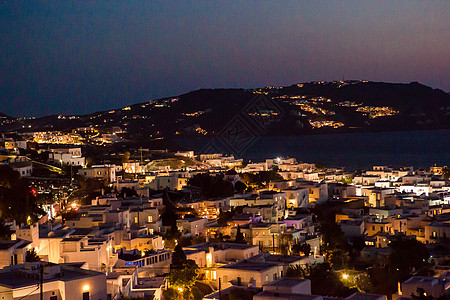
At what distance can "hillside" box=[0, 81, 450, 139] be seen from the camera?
69.8 m

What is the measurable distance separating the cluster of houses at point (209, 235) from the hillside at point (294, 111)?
4084cm

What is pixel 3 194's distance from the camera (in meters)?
11.6

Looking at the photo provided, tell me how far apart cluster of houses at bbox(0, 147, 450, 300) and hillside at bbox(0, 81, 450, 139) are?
40.8 meters

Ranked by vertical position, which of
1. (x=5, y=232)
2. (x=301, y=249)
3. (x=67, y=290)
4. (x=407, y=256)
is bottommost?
(x=407, y=256)

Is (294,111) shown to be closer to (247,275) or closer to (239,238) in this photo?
(239,238)

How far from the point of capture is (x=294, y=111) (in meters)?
79.8

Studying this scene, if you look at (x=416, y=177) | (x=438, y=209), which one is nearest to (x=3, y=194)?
(x=438, y=209)

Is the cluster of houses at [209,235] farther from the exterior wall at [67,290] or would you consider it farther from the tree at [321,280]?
the tree at [321,280]

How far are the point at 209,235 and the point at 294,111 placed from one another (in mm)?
68607

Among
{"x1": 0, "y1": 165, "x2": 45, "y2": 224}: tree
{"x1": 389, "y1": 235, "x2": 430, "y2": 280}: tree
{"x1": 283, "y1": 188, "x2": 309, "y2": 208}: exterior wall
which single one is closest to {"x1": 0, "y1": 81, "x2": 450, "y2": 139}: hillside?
{"x1": 283, "y1": 188, "x2": 309, "y2": 208}: exterior wall

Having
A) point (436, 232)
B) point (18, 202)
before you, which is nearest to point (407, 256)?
point (436, 232)

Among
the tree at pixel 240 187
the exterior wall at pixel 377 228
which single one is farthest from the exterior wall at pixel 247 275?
the tree at pixel 240 187

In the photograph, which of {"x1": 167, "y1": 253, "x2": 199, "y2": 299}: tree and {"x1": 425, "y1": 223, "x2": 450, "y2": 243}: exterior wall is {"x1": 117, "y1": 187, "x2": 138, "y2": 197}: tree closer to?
{"x1": 167, "y1": 253, "x2": 199, "y2": 299}: tree

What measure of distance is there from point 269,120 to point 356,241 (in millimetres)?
59788
